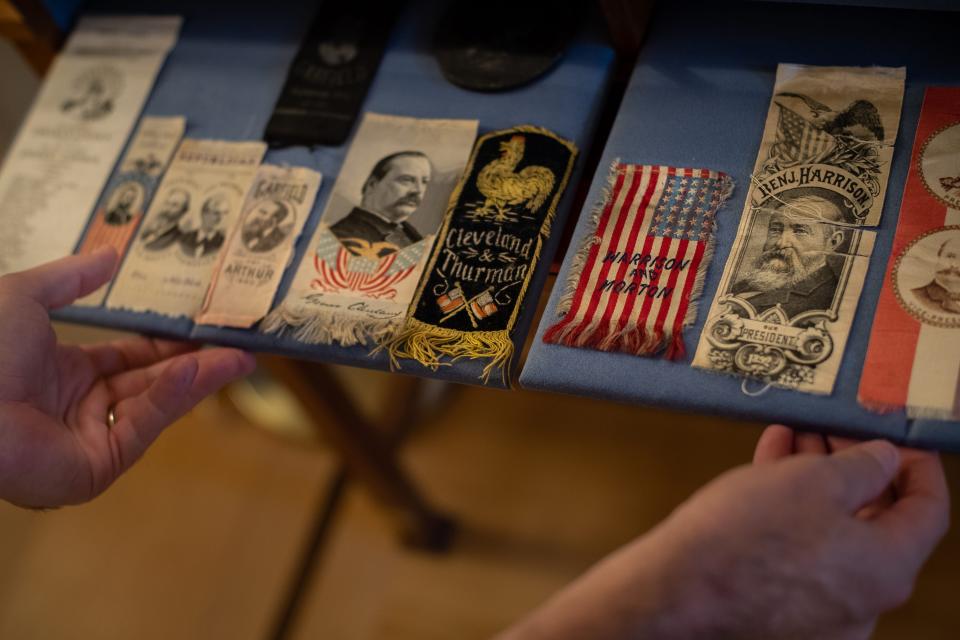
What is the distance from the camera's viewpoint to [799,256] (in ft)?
3.46

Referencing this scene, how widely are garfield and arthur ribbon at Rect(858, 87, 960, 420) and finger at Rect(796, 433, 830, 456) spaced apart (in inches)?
2.7

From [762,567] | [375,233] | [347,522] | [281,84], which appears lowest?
[347,522]

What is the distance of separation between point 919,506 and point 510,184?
0.65 meters

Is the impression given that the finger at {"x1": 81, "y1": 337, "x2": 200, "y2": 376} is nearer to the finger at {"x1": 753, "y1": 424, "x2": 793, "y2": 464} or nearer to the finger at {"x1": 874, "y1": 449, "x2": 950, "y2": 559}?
the finger at {"x1": 753, "y1": 424, "x2": 793, "y2": 464}

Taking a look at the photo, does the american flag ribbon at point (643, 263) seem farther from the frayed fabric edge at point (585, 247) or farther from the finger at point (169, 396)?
the finger at point (169, 396)

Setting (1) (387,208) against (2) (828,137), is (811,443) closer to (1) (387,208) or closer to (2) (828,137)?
(2) (828,137)

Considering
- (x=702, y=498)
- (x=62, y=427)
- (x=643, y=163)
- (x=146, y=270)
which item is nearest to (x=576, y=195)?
(x=643, y=163)

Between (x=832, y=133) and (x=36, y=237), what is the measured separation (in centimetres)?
125

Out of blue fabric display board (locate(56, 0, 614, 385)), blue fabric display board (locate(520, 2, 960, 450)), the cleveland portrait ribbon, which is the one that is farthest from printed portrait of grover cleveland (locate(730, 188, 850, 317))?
the cleveland portrait ribbon

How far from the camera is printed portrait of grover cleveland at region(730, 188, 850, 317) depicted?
40.6 inches

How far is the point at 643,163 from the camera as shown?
118 centimetres

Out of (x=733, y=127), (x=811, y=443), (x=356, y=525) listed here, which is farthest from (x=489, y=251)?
(x=356, y=525)

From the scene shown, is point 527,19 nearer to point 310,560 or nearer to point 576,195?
point 576,195

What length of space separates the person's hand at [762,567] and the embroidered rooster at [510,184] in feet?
1.61
